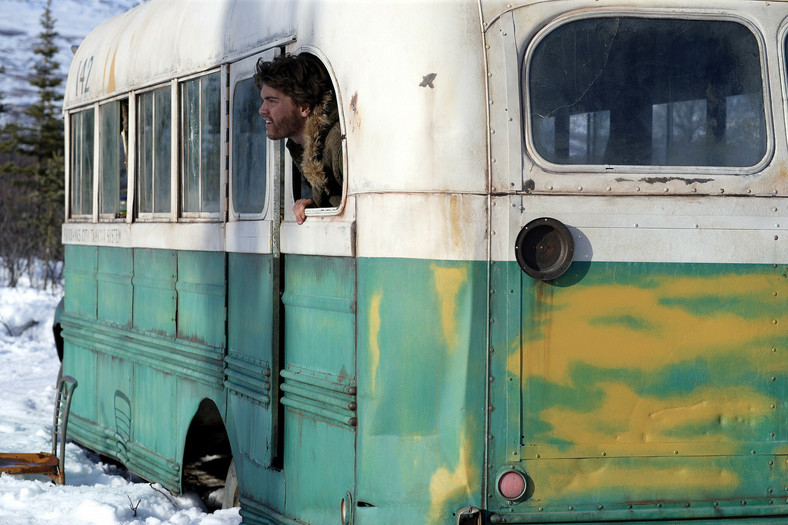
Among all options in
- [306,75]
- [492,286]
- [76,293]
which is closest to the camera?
[492,286]

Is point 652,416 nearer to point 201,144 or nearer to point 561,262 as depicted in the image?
point 561,262

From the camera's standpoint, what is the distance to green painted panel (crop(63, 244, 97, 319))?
7242 millimetres

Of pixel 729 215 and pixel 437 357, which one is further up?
pixel 729 215

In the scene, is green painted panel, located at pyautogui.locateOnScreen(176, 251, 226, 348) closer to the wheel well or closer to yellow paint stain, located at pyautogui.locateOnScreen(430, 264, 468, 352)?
the wheel well

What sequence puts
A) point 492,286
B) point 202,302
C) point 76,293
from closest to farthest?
point 492,286
point 202,302
point 76,293

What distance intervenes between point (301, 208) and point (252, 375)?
0.84 meters

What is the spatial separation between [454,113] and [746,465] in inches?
58.2

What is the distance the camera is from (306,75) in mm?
4074

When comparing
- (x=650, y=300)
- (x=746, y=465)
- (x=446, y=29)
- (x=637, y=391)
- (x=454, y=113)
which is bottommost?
(x=746, y=465)

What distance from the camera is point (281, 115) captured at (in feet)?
13.8

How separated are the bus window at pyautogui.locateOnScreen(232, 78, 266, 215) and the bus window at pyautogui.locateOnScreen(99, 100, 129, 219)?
1954 millimetres

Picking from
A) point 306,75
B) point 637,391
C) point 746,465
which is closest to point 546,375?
point 637,391

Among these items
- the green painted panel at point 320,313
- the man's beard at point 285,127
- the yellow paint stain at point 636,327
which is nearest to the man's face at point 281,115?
the man's beard at point 285,127

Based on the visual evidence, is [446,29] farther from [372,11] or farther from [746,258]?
[746,258]
